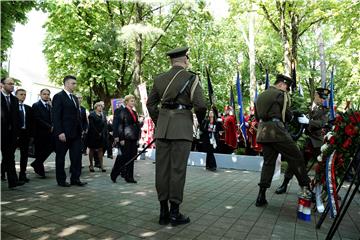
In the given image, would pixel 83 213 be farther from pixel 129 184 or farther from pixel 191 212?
pixel 129 184

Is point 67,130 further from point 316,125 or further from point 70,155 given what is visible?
point 316,125

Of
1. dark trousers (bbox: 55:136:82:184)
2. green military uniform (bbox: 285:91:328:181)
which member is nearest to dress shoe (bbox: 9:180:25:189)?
dark trousers (bbox: 55:136:82:184)

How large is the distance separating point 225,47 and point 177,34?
1498 cm

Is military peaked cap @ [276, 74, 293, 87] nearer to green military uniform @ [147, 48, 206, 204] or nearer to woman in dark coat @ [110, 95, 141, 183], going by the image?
green military uniform @ [147, 48, 206, 204]

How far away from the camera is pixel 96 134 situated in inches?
349

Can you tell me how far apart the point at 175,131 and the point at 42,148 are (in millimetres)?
4668

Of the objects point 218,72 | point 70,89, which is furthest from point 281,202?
point 218,72

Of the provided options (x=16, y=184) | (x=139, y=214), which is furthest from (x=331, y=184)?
(x=16, y=184)

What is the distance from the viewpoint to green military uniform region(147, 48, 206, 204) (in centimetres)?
435

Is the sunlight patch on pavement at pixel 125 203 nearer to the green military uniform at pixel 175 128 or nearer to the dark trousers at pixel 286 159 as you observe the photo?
the green military uniform at pixel 175 128

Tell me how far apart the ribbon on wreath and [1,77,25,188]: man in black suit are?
526cm

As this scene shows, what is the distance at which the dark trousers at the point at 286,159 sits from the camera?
5.14 metres

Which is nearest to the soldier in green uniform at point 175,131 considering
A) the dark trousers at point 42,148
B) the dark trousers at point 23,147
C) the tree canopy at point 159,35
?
the dark trousers at point 23,147

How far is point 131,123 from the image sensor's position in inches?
294
